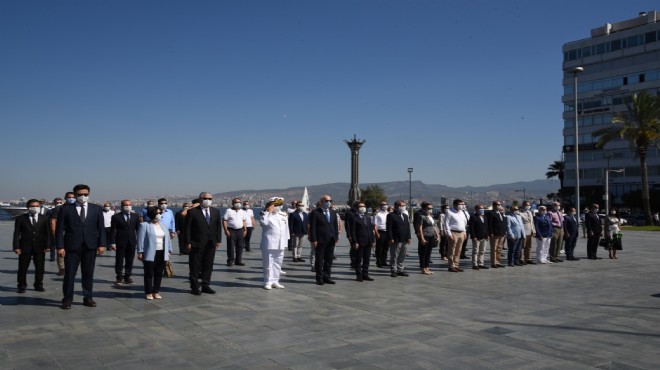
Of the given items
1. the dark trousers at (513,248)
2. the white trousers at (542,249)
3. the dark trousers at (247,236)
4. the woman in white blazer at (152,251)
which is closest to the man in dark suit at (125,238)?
the woman in white blazer at (152,251)

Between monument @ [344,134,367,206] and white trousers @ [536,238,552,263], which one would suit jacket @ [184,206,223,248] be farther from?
monument @ [344,134,367,206]

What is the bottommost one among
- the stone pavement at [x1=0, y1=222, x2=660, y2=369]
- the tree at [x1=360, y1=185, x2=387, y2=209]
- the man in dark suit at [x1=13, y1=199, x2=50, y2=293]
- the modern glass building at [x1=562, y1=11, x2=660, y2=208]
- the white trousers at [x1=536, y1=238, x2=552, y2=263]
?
the stone pavement at [x1=0, y1=222, x2=660, y2=369]

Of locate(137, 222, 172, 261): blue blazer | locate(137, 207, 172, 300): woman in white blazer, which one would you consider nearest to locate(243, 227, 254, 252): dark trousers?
locate(137, 207, 172, 300): woman in white blazer

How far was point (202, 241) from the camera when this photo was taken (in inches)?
399

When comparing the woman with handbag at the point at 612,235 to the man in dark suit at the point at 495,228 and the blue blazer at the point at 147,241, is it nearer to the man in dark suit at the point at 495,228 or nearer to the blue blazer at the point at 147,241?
the man in dark suit at the point at 495,228

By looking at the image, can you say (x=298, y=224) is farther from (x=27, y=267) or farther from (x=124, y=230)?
(x=27, y=267)

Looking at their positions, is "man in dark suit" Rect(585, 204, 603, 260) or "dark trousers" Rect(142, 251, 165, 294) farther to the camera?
"man in dark suit" Rect(585, 204, 603, 260)

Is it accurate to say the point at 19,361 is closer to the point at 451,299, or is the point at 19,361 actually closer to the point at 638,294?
the point at 451,299

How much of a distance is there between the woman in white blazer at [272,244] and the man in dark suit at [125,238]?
293 centimetres

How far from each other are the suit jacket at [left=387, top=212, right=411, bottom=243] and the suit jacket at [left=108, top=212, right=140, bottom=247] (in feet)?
18.9

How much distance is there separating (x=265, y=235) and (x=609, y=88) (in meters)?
68.1

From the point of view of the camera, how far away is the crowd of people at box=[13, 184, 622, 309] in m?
8.74

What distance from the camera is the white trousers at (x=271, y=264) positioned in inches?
422

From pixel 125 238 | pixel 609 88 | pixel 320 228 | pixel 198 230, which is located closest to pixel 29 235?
pixel 125 238
